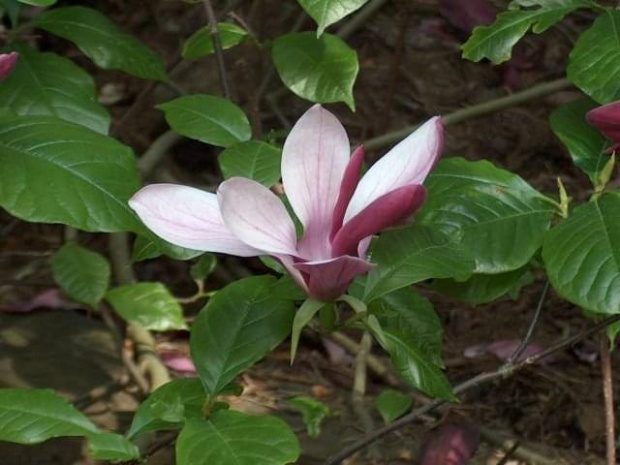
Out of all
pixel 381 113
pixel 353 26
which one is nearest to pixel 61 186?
pixel 353 26

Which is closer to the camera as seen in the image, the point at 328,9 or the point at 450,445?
the point at 328,9

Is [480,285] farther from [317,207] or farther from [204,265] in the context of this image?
[204,265]

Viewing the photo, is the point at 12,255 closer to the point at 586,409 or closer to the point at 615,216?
the point at 586,409

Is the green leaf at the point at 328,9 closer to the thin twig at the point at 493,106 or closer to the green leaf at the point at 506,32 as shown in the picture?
the green leaf at the point at 506,32

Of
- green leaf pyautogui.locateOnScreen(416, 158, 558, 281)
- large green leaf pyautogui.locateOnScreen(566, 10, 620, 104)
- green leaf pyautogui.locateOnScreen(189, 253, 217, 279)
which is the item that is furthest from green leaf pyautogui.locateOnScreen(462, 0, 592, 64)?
green leaf pyautogui.locateOnScreen(189, 253, 217, 279)

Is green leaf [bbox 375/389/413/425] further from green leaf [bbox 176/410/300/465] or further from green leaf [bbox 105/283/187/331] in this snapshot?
green leaf [bbox 176/410/300/465]

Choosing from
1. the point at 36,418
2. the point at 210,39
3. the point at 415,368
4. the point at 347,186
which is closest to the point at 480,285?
the point at 415,368
